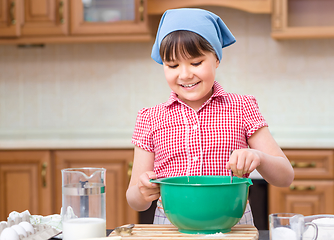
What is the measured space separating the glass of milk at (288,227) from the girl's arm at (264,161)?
0.41ft

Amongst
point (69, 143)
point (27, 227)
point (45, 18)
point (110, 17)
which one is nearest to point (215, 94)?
A: point (27, 227)

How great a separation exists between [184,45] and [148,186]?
33cm

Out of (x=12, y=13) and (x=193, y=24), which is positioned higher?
(x=12, y=13)

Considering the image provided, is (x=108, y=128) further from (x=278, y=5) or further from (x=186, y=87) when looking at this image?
(x=186, y=87)

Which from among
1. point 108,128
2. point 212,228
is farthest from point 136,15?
point 212,228

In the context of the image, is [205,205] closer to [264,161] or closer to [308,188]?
[264,161]

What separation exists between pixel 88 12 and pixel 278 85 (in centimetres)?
125

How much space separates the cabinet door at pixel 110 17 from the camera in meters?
2.37

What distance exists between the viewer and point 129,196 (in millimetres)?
1011

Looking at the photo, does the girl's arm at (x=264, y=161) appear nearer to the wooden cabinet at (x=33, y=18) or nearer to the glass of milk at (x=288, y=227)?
the glass of milk at (x=288, y=227)

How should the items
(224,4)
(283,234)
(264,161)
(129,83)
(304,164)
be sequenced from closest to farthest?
(283,234)
(264,161)
(304,164)
(224,4)
(129,83)

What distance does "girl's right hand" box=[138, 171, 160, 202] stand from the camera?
0.81 meters

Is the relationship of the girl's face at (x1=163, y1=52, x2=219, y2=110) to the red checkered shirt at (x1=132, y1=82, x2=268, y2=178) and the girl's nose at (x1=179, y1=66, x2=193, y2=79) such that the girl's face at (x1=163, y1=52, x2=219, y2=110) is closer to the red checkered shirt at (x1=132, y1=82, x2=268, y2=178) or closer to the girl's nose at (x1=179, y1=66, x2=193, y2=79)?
the girl's nose at (x1=179, y1=66, x2=193, y2=79)

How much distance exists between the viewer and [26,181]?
88.6 inches
